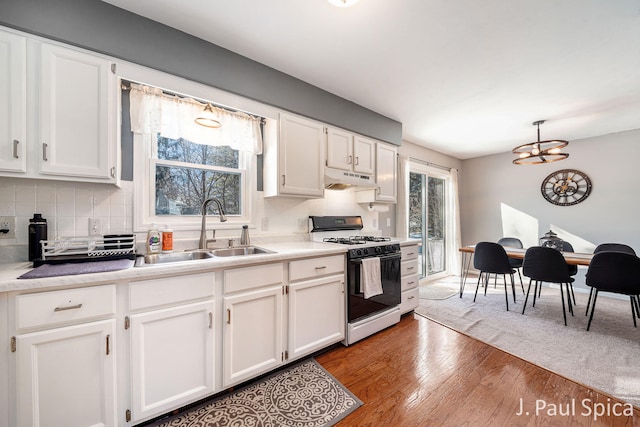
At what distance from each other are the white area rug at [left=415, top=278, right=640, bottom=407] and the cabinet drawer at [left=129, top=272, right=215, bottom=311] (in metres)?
2.59

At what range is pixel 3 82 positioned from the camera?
126cm

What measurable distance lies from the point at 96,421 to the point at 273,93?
244 centimetres

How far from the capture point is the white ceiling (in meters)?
1.56

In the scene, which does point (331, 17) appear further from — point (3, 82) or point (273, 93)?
point (3, 82)

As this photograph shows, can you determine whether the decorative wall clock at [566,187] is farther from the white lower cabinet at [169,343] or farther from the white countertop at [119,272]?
the white lower cabinet at [169,343]

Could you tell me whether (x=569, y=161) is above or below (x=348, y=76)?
below

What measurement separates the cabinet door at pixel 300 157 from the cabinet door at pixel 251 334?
3.21 feet

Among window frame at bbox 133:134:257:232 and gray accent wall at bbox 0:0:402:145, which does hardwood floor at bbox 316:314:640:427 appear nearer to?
window frame at bbox 133:134:257:232

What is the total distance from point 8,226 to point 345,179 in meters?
2.48

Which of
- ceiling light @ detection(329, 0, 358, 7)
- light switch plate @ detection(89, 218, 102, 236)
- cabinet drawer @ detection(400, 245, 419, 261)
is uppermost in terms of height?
ceiling light @ detection(329, 0, 358, 7)

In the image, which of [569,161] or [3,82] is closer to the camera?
[3,82]

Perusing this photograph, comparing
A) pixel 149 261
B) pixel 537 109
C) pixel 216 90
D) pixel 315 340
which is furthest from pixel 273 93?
pixel 537 109

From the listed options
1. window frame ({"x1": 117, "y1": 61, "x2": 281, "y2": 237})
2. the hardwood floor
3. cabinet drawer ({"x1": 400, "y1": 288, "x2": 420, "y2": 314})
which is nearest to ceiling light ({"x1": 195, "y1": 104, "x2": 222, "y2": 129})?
window frame ({"x1": 117, "y1": 61, "x2": 281, "y2": 237})

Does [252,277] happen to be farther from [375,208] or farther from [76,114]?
[375,208]
